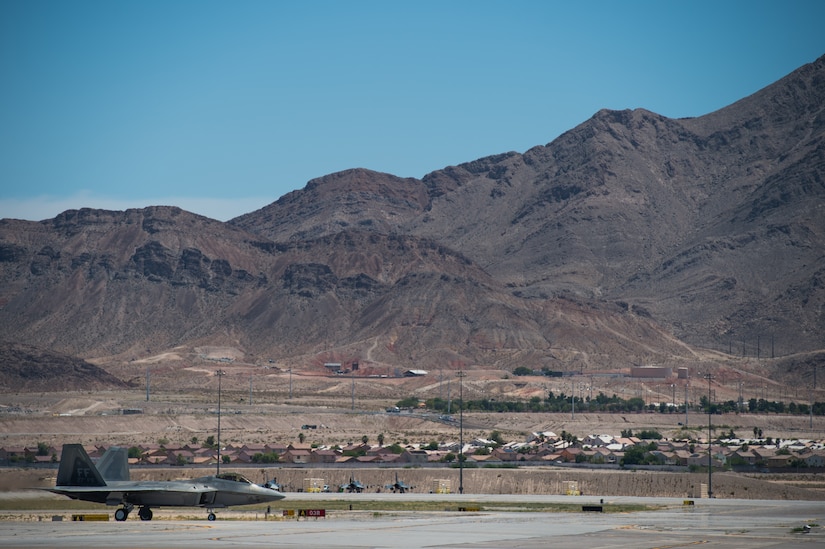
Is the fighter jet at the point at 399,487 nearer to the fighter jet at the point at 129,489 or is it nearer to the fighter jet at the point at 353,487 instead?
the fighter jet at the point at 353,487

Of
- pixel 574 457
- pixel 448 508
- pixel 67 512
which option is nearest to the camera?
pixel 67 512

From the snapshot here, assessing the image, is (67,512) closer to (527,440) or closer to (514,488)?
(514,488)

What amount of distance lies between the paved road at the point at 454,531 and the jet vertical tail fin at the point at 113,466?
9.13ft

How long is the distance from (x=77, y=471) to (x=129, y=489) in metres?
2.93

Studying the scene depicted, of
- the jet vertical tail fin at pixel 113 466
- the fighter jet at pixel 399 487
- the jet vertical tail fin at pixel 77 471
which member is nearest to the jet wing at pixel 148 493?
the jet vertical tail fin at pixel 77 471

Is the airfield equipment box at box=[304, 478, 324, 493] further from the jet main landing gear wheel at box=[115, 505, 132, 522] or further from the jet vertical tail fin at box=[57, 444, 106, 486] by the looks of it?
the jet vertical tail fin at box=[57, 444, 106, 486]

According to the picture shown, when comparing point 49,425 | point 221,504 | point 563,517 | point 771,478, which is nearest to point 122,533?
point 221,504

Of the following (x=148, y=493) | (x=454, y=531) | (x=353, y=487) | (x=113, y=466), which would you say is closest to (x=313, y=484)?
(x=353, y=487)

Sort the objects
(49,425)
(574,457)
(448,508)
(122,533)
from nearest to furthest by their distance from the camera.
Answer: (122,533) < (448,508) < (574,457) < (49,425)

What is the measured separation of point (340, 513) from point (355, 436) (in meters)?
108

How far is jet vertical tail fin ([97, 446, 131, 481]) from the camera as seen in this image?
6956 centimetres

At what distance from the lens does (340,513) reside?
79188 millimetres

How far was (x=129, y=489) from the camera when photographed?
226ft

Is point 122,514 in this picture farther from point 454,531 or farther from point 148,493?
point 454,531
